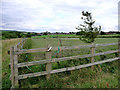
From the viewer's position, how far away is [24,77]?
4.00 meters

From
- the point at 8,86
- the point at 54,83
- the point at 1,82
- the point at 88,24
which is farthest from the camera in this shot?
the point at 88,24

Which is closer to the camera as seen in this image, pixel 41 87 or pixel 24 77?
pixel 41 87

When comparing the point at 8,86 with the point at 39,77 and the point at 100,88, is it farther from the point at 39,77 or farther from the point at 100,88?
the point at 100,88

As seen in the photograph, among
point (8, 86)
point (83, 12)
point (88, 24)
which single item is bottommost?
point (8, 86)

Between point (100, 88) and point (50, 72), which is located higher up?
point (50, 72)

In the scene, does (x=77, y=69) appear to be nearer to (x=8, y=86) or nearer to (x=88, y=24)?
(x=8, y=86)

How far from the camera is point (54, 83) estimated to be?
400 cm

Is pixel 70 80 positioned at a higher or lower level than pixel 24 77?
lower

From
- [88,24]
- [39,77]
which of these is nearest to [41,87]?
[39,77]

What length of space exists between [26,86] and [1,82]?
1429mm

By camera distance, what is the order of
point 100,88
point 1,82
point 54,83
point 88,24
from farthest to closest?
point 88,24 < point 1,82 < point 54,83 < point 100,88

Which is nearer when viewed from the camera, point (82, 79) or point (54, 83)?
point (54, 83)

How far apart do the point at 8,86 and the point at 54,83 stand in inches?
64.9

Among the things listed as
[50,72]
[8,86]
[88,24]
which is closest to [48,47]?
[50,72]
